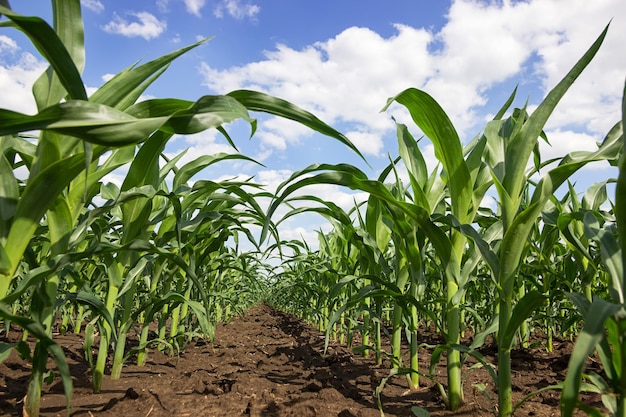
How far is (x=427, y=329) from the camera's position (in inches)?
222

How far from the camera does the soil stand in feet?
6.27

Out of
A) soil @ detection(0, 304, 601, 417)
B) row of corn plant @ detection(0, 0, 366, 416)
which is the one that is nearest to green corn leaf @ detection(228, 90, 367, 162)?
row of corn plant @ detection(0, 0, 366, 416)

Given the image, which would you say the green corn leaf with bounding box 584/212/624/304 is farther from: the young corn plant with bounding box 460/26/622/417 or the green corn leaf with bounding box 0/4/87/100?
the green corn leaf with bounding box 0/4/87/100

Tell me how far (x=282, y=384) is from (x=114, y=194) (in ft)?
5.06

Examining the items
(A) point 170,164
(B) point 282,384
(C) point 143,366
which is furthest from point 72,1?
(C) point 143,366

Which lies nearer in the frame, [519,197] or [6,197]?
[6,197]

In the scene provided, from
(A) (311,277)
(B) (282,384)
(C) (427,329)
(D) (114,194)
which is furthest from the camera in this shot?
(A) (311,277)

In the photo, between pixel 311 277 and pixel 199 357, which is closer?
pixel 199 357

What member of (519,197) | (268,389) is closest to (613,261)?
(519,197)

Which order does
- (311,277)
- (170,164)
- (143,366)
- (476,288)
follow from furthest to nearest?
(311,277) < (476,288) < (143,366) < (170,164)

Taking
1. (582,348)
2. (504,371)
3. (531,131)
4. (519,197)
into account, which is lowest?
(504,371)

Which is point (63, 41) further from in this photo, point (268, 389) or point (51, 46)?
point (268, 389)

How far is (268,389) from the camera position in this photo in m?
2.52

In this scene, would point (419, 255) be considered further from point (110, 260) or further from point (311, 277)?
point (311, 277)
